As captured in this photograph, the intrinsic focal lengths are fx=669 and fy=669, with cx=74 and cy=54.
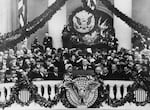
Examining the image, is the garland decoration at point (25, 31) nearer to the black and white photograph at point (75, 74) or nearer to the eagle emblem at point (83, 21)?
the black and white photograph at point (75, 74)

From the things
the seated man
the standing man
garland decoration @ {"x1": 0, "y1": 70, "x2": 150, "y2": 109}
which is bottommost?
garland decoration @ {"x1": 0, "y1": 70, "x2": 150, "y2": 109}

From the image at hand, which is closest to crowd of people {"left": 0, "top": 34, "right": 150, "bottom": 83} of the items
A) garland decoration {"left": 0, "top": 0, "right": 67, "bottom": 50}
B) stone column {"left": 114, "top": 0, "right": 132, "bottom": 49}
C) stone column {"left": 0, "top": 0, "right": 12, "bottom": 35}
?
garland decoration {"left": 0, "top": 0, "right": 67, "bottom": 50}

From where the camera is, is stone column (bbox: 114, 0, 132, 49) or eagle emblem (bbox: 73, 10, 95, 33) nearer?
eagle emblem (bbox: 73, 10, 95, 33)

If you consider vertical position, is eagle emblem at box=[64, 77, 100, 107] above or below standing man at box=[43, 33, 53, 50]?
below

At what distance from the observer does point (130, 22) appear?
31484mm

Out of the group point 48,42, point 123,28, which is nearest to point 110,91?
point 123,28

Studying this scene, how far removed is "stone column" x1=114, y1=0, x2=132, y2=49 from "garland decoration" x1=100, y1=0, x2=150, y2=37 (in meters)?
1.38

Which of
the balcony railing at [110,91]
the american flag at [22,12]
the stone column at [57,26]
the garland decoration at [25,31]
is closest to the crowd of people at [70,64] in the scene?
the balcony railing at [110,91]

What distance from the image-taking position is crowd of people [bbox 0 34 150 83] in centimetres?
2952

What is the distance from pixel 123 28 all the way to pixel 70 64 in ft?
15.1

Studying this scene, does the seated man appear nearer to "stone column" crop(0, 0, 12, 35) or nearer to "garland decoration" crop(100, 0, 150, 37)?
"garland decoration" crop(100, 0, 150, 37)

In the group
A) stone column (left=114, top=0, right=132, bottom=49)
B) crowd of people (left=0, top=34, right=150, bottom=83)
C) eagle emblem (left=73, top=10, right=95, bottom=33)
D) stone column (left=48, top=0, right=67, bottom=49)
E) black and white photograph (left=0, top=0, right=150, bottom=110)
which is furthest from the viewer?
stone column (left=48, top=0, right=67, bottom=49)

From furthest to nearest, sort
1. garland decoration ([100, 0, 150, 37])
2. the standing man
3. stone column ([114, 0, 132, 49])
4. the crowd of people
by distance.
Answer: stone column ([114, 0, 132, 49]) < the standing man < garland decoration ([100, 0, 150, 37]) < the crowd of people

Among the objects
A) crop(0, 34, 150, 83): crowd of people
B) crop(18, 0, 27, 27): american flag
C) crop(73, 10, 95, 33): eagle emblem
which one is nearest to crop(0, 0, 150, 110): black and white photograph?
crop(0, 34, 150, 83): crowd of people
